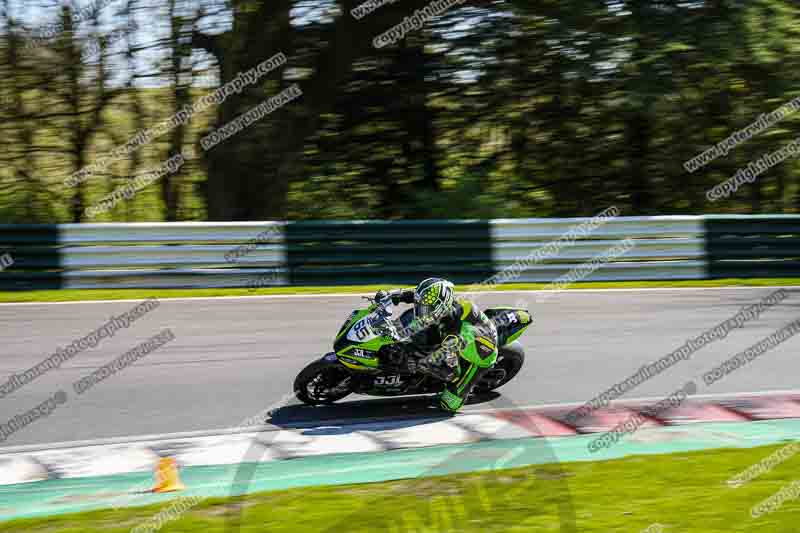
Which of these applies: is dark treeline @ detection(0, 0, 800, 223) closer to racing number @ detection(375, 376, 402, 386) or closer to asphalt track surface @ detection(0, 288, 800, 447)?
asphalt track surface @ detection(0, 288, 800, 447)

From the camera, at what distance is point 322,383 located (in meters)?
8.52

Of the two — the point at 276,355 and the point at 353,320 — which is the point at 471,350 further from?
the point at 276,355

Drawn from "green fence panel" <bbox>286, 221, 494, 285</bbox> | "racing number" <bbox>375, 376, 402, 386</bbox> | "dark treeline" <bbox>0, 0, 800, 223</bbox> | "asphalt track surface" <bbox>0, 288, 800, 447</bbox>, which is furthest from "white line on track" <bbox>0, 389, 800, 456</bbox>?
"dark treeline" <bbox>0, 0, 800, 223</bbox>

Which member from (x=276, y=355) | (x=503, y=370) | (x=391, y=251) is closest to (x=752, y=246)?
(x=391, y=251)

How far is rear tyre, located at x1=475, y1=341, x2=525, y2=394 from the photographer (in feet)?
29.9

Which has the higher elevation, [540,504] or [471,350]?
[540,504]

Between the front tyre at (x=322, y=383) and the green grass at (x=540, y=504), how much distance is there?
1.91 metres

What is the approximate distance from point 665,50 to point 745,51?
1.56 m

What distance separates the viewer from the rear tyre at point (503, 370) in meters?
9.12

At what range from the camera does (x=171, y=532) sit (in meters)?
5.54

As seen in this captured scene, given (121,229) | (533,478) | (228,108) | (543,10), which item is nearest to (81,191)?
(228,108)

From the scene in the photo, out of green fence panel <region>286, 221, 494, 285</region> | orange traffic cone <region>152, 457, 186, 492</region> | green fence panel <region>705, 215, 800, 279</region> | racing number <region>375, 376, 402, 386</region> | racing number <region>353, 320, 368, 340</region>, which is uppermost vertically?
racing number <region>353, 320, 368, 340</region>

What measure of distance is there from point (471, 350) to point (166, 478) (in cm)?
304

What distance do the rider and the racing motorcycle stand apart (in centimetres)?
7
